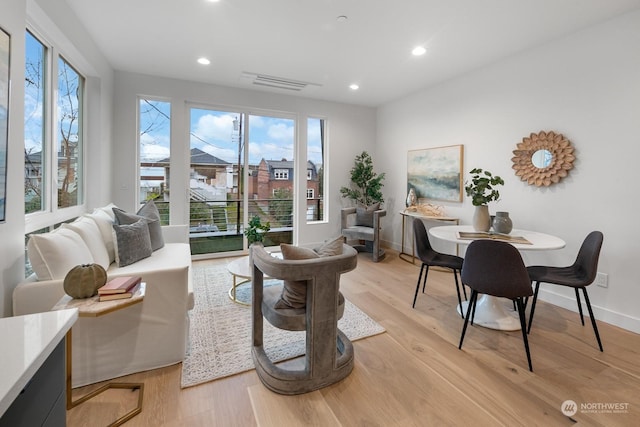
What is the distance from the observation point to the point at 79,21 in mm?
2689

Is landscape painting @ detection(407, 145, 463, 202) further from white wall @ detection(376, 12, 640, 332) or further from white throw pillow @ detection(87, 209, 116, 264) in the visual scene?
white throw pillow @ detection(87, 209, 116, 264)

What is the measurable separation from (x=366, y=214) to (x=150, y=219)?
3.19 m

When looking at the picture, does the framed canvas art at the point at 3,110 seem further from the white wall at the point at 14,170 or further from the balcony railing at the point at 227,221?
the balcony railing at the point at 227,221

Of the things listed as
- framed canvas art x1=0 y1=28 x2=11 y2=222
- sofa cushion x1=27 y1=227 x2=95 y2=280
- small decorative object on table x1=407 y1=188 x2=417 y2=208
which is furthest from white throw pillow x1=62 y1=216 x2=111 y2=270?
small decorative object on table x1=407 y1=188 x2=417 y2=208

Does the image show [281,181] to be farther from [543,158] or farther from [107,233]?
[543,158]

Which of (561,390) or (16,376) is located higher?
(16,376)

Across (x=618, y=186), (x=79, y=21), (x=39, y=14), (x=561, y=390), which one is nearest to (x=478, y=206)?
(x=618, y=186)

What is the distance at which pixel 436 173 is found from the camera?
4277 millimetres

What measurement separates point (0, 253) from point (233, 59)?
2.88 m

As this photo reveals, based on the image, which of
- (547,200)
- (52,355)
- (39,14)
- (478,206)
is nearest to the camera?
(52,355)

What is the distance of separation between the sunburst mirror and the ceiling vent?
2.79 metres

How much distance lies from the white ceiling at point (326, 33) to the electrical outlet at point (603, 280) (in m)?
2.23

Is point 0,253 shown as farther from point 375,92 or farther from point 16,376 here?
point 375,92

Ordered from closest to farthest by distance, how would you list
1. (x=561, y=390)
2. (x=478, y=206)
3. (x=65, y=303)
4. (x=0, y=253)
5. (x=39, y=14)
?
(x=65, y=303)
(x=0, y=253)
(x=561, y=390)
(x=39, y=14)
(x=478, y=206)
